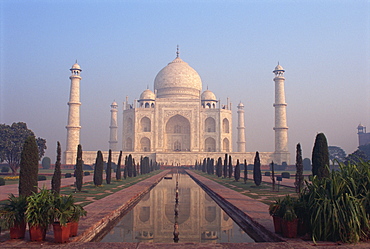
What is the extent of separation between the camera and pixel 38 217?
4.34 meters

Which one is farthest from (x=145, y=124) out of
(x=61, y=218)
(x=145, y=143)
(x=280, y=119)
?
(x=61, y=218)

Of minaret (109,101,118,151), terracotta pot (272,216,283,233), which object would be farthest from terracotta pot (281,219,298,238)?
minaret (109,101,118,151)

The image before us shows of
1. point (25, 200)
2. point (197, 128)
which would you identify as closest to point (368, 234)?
point (25, 200)

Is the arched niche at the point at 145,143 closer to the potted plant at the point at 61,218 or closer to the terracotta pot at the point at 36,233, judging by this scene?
the potted plant at the point at 61,218

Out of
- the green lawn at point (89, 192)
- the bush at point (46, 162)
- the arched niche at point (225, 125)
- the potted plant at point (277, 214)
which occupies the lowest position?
the green lawn at point (89, 192)

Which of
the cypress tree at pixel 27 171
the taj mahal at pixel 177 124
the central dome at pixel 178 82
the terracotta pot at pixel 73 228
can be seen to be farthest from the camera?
the central dome at pixel 178 82

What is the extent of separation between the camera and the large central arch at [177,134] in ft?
138

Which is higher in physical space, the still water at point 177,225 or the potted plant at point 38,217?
the potted plant at point 38,217

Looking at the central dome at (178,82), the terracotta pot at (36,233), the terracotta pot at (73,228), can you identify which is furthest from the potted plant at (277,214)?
the central dome at (178,82)

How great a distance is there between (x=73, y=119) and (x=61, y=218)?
3219 cm

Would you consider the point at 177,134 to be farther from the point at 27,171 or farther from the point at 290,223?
the point at 290,223

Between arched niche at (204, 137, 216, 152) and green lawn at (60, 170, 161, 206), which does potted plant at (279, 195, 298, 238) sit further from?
arched niche at (204, 137, 216, 152)

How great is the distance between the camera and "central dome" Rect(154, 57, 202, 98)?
43219 millimetres

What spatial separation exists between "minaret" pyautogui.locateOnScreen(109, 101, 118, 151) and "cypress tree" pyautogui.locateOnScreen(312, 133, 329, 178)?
3756 cm
